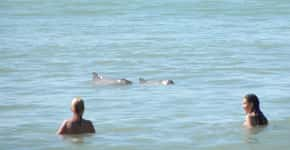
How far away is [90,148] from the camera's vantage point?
1084 cm

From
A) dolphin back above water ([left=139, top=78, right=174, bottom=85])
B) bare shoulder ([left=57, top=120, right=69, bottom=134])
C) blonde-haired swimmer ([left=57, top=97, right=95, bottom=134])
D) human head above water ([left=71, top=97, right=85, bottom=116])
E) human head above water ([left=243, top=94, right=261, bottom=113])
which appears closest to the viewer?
human head above water ([left=71, top=97, right=85, bottom=116])

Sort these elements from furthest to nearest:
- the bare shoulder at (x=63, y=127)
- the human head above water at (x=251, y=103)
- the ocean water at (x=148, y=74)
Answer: the ocean water at (x=148, y=74)
the human head above water at (x=251, y=103)
the bare shoulder at (x=63, y=127)

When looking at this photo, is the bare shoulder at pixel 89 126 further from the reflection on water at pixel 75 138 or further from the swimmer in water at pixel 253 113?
the swimmer in water at pixel 253 113

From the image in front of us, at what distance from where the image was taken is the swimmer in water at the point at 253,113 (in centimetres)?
1134

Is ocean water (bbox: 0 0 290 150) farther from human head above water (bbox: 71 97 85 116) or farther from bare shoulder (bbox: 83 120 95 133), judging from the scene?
human head above water (bbox: 71 97 85 116)

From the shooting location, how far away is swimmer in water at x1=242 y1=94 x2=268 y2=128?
11.3m

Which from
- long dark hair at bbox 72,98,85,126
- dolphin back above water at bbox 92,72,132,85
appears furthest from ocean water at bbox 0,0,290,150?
long dark hair at bbox 72,98,85,126

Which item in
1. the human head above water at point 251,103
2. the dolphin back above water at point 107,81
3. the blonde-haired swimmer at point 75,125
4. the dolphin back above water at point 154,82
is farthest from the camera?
the dolphin back above water at point 107,81

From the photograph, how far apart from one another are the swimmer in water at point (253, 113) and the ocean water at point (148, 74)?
4.0 inches

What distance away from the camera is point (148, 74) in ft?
57.7

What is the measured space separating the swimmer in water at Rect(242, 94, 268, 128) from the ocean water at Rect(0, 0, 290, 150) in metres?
0.10

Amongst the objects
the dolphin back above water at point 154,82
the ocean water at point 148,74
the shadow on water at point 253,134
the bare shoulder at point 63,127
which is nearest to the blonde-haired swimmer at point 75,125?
the bare shoulder at point 63,127

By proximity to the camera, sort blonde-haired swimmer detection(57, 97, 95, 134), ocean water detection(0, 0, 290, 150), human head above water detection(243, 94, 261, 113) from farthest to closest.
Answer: ocean water detection(0, 0, 290, 150), human head above water detection(243, 94, 261, 113), blonde-haired swimmer detection(57, 97, 95, 134)

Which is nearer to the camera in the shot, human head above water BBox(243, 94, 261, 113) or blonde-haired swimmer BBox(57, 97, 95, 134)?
blonde-haired swimmer BBox(57, 97, 95, 134)
